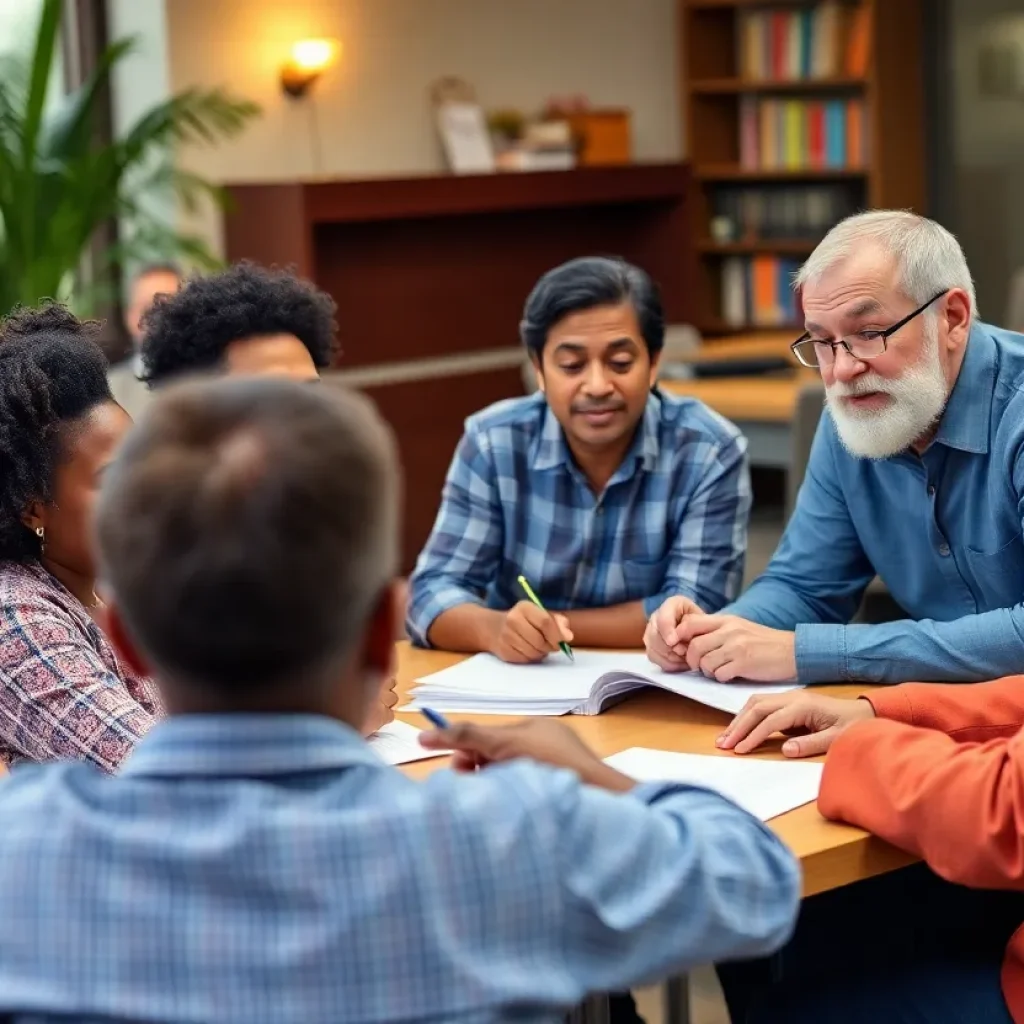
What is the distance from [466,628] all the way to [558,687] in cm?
34

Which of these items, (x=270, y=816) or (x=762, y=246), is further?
(x=762, y=246)

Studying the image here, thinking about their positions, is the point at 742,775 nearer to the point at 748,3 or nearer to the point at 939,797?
the point at 939,797

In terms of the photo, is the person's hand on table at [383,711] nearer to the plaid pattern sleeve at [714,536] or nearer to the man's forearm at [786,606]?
the man's forearm at [786,606]

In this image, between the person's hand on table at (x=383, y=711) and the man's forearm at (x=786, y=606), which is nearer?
the person's hand on table at (x=383, y=711)

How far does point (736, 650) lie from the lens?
214 centimetres

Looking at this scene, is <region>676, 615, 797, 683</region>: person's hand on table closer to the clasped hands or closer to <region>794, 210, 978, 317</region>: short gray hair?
the clasped hands

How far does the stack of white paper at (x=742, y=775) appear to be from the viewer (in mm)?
1713

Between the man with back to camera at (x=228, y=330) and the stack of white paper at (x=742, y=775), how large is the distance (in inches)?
35.3

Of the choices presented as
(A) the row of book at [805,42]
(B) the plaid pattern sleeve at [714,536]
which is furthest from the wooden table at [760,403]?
(A) the row of book at [805,42]

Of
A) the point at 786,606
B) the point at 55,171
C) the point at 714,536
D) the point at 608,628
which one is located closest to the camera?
the point at 786,606

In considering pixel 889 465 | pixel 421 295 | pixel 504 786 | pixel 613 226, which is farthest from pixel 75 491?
pixel 613 226

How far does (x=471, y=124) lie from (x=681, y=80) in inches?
47.0

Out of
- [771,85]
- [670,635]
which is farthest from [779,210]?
[670,635]

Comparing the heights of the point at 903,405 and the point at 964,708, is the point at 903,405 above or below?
above
